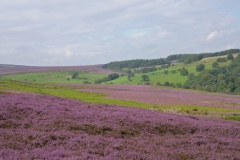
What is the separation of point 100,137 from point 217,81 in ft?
425

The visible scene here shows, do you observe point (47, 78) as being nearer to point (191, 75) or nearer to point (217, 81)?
point (191, 75)

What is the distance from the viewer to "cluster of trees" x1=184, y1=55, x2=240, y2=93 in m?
126

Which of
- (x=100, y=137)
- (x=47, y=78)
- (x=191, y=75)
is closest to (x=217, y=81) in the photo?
(x=191, y=75)

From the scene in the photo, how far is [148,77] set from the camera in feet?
496

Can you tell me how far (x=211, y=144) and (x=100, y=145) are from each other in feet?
21.3

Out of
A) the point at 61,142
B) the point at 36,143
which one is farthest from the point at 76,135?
the point at 36,143

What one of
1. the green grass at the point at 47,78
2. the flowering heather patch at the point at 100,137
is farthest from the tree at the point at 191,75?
the flowering heather patch at the point at 100,137

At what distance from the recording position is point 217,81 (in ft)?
443

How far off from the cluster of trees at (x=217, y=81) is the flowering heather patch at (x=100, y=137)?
10898 cm

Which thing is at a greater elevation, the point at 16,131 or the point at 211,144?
the point at 16,131

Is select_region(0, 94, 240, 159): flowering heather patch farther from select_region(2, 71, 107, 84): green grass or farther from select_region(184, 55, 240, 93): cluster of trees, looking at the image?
select_region(184, 55, 240, 93): cluster of trees

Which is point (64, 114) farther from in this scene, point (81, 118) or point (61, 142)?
point (61, 142)

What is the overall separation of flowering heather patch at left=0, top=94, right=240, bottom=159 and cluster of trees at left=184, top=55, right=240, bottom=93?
358ft

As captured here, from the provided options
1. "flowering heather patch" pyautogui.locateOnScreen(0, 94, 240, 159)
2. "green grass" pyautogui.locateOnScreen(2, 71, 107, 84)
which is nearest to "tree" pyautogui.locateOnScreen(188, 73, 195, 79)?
"green grass" pyautogui.locateOnScreen(2, 71, 107, 84)
